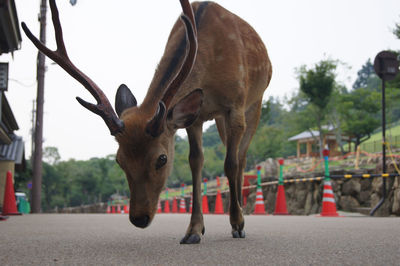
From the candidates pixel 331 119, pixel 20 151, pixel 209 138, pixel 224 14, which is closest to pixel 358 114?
pixel 331 119

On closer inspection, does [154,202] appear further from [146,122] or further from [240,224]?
[240,224]

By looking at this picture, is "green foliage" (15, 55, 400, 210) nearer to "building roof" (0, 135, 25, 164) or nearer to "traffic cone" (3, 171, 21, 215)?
"building roof" (0, 135, 25, 164)

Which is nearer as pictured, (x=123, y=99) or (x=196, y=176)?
(x=123, y=99)

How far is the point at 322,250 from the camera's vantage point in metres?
2.63

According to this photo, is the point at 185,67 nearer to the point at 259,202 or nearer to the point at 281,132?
the point at 259,202

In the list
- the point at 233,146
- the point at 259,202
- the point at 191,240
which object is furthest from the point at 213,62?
the point at 259,202

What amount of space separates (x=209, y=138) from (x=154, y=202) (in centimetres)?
10171

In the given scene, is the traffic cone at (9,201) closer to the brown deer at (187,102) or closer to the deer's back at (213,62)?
the brown deer at (187,102)

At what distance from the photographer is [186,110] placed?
315 cm

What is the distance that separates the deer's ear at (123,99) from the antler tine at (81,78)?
1.47 ft

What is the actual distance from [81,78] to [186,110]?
2.69 ft

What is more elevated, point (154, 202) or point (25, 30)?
point (25, 30)

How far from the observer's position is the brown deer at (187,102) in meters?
2.85

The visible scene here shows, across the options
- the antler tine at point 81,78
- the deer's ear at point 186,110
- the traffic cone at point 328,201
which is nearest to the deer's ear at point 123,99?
the antler tine at point 81,78
